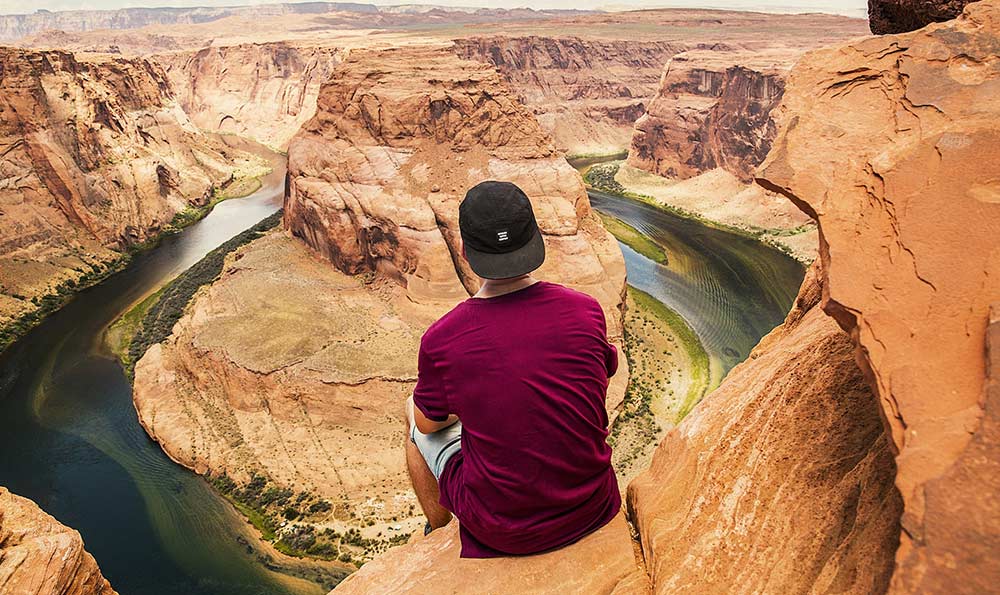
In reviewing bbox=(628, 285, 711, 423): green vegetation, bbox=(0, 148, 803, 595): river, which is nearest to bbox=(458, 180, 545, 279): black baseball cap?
bbox=(0, 148, 803, 595): river

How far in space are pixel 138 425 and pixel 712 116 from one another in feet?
179

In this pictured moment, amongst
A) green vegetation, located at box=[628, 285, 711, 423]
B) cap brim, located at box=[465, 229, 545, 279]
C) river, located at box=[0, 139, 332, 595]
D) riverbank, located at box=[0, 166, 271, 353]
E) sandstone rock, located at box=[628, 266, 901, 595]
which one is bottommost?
river, located at box=[0, 139, 332, 595]

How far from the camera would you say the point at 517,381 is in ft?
12.0

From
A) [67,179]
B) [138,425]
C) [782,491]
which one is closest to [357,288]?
[138,425]

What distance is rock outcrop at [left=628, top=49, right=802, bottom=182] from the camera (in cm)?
5066

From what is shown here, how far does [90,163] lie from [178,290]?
1763 centimetres

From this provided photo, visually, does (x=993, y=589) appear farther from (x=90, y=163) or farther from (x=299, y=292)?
(x=90, y=163)

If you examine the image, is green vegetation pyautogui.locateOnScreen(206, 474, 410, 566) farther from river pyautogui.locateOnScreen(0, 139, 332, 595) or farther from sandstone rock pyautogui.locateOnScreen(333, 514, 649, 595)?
sandstone rock pyautogui.locateOnScreen(333, 514, 649, 595)

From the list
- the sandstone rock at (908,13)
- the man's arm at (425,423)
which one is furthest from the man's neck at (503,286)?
the sandstone rock at (908,13)

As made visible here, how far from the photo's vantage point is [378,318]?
25.6 meters

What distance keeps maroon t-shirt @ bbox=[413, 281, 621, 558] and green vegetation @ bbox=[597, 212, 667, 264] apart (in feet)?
120

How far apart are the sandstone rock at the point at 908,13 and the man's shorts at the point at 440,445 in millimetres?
6687

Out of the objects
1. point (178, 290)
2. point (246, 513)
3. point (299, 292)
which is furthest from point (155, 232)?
point (246, 513)

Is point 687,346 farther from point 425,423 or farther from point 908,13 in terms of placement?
point 425,423
